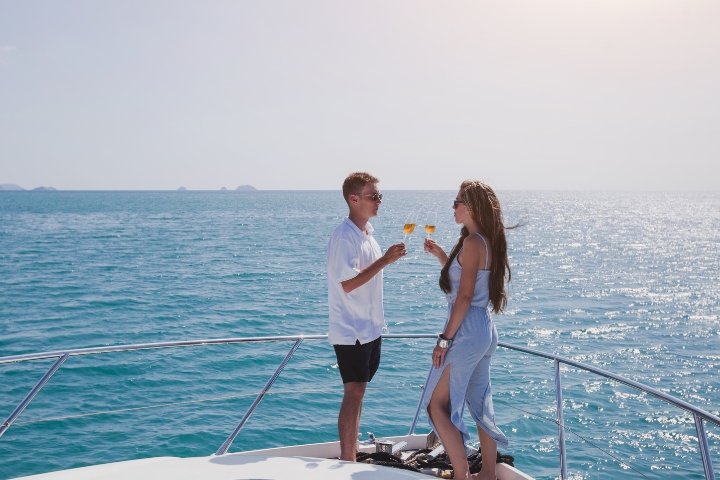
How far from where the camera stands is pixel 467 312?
9.99 feet

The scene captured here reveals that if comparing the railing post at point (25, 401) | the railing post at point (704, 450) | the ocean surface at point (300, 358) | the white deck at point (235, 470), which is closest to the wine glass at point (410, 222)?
the ocean surface at point (300, 358)

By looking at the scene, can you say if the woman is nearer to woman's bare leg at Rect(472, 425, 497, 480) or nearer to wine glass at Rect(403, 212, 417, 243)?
woman's bare leg at Rect(472, 425, 497, 480)

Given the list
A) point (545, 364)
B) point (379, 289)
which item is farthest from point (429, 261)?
point (379, 289)

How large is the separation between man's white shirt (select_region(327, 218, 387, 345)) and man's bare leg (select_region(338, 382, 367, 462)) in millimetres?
268

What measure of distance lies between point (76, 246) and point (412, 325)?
2785 cm

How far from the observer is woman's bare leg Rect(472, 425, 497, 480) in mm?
3186

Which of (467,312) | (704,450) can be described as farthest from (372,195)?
(704,450)

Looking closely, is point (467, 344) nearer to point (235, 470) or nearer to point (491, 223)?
point (491, 223)

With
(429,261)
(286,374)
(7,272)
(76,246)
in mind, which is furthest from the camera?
(76,246)

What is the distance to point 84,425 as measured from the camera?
357 inches

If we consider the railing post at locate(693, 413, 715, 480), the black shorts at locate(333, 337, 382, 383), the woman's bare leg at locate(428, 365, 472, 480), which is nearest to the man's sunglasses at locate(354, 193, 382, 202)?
the black shorts at locate(333, 337, 382, 383)

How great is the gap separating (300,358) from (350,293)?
382 inches

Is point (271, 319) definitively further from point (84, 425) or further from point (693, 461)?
point (693, 461)

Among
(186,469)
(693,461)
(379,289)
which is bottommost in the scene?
(693,461)
